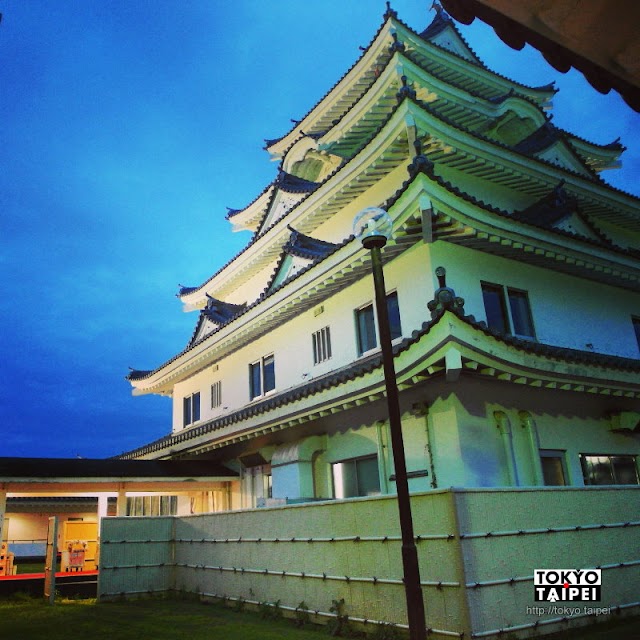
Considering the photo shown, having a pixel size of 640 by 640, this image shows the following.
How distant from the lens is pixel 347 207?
55.6 feet

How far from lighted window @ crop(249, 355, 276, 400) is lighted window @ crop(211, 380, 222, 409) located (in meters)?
2.40

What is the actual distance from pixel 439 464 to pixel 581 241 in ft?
21.4

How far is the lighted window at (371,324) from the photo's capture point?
13509mm

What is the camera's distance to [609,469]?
44.3 feet

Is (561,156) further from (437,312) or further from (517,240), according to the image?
(437,312)

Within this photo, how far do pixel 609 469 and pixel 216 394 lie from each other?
13.2 metres

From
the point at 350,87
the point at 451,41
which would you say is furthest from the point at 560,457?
the point at 451,41

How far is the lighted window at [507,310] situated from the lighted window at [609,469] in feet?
10.2

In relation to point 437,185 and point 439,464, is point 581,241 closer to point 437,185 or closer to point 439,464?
point 437,185

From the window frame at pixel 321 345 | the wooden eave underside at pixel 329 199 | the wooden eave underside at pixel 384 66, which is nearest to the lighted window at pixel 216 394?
the wooden eave underside at pixel 329 199

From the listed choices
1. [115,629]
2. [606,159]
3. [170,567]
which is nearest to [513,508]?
[115,629]

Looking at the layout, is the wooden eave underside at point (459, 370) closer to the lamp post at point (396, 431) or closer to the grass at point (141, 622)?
the lamp post at point (396, 431)

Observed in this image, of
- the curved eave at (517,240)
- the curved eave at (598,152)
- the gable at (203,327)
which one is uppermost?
→ the curved eave at (598,152)

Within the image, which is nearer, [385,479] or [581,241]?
[385,479]
